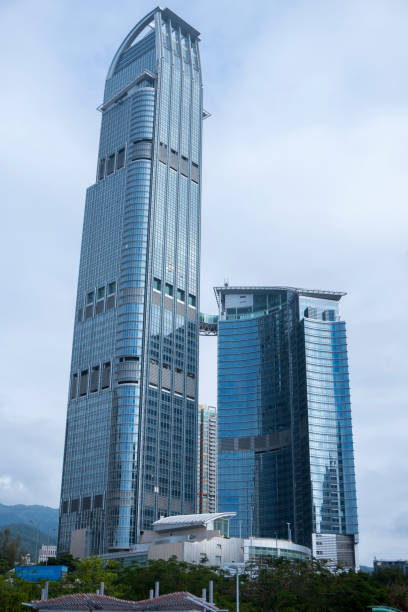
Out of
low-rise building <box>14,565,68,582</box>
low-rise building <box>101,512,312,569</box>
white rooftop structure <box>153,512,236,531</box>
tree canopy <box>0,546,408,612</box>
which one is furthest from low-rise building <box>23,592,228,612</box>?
white rooftop structure <box>153,512,236,531</box>

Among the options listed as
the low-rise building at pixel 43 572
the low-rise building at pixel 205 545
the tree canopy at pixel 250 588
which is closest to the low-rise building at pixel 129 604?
the tree canopy at pixel 250 588

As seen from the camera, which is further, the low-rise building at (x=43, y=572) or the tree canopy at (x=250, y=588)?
the low-rise building at (x=43, y=572)

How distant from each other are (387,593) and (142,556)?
309 ft

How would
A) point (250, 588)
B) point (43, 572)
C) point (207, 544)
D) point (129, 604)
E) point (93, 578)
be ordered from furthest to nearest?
point (207, 544) < point (43, 572) < point (250, 588) < point (93, 578) < point (129, 604)

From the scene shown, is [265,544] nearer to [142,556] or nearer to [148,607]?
[142,556]

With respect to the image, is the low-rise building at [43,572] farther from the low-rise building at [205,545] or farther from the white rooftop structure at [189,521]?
the white rooftop structure at [189,521]

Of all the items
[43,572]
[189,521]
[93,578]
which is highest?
[189,521]

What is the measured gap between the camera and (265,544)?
166 meters

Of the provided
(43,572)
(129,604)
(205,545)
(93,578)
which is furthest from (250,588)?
(205,545)

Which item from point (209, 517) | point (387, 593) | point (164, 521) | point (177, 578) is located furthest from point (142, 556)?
point (387, 593)

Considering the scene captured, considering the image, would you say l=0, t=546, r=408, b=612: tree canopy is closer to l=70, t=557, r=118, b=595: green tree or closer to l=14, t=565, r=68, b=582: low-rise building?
l=70, t=557, r=118, b=595: green tree

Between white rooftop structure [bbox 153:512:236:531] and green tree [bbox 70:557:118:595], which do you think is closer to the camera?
green tree [bbox 70:557:118:595]

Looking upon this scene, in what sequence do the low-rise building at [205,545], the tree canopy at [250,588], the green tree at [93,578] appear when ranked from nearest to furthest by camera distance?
1. the green tree at [93,578]
2. the tree canopy at [250,588]
3. the low-rise building at [205,545]

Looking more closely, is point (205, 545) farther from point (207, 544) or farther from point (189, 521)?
point (189, 521)
